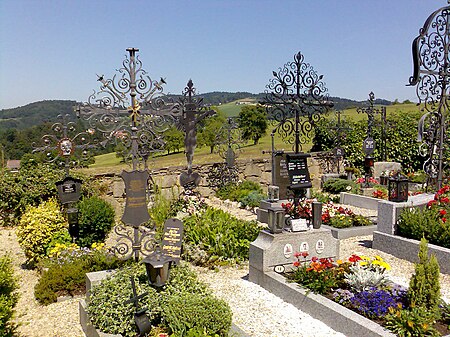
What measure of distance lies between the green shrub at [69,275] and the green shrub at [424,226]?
214 inches

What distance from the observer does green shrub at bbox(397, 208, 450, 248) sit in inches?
293

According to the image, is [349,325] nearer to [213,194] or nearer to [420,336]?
[420,336]

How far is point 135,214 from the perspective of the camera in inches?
244

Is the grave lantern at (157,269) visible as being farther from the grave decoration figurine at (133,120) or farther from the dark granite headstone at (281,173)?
the dark granite headstone at (281,173)

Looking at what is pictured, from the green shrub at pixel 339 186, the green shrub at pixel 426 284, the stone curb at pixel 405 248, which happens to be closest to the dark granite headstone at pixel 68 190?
the stone curb at pixel 405 248

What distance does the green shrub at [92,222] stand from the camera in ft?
28.1

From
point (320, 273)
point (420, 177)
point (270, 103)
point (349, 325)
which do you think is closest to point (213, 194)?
point (270, 103)

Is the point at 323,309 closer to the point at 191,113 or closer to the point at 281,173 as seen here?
the point at 191,113

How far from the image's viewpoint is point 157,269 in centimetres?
500

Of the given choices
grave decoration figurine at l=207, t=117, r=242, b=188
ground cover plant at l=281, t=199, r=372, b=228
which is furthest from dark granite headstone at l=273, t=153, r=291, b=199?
ground cover plant at l=281, t=199, r=372, b=228

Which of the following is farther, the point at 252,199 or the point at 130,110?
the point at 252,199

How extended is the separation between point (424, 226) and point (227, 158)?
7.39 meters

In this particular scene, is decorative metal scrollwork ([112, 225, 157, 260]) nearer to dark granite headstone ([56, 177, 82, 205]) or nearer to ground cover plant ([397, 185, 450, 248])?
dark granite headstone ([56, 177, 82, 205])

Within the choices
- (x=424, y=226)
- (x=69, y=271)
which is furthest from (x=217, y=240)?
(x=424, y=226)
